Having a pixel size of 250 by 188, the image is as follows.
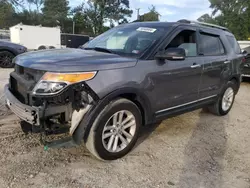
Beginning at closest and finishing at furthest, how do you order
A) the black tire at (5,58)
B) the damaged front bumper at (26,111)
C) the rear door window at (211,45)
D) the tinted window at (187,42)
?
the damaged front bumper at (26,111) → the tinted window at (187,42) → the rear door window at (211,45) → the black tire at (5,58)

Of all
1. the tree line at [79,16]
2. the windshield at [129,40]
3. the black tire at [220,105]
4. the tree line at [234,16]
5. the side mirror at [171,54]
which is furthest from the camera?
the tree line at [79,16]

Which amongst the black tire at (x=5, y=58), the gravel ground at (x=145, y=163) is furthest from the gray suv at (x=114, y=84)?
the black tire at (x=5, y=58)

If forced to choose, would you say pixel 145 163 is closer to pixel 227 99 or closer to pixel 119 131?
pixel 119 131

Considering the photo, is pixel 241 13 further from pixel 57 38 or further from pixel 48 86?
pixel 48 86

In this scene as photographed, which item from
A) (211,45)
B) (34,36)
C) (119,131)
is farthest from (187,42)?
(34,36)

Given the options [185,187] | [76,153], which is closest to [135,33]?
[76,153]

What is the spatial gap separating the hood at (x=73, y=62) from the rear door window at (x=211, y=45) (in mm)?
1784

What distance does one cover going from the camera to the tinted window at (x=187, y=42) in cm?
411

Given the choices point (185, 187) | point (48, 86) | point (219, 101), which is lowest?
point (185, 187)

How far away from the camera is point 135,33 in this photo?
13.6ft

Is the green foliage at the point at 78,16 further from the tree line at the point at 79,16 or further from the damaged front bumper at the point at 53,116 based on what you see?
the damaged front bumper at the point at 53,116

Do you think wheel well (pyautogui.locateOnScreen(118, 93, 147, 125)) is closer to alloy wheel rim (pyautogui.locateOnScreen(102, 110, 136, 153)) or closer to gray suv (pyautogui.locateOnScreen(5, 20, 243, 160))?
gray suv (pyautogui.locateOnScreen(5, 20, 243, 160))

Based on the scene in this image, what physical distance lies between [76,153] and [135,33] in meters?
2.02

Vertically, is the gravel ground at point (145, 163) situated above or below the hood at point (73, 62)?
below
